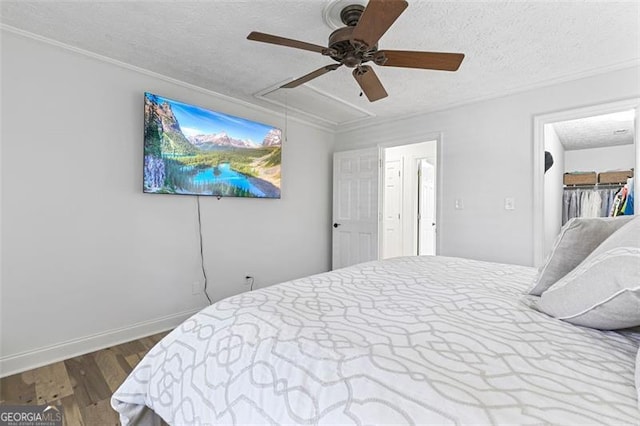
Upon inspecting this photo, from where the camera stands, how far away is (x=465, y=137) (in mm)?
3350

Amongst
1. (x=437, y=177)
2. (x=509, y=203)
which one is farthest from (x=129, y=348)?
(x=509, y=203)

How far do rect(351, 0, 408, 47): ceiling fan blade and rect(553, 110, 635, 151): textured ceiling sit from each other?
2.88 meters

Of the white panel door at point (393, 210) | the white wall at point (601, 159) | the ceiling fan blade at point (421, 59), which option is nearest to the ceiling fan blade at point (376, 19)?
the ceiling fan blade at point (421, 59)

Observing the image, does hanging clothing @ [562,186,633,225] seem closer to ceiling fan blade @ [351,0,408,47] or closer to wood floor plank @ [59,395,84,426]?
ceiling fan blade @ [351,0,408,47]

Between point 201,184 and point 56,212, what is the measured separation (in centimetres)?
108

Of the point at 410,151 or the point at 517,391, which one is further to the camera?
the point at 410,151

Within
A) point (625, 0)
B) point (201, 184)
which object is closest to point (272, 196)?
point (201, 184)

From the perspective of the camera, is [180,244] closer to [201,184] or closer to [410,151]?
[201,184]

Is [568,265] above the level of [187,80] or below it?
below

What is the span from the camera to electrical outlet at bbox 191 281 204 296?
9.73ft

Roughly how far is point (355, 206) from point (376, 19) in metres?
2.87

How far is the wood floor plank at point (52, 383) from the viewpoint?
1780 millimetres

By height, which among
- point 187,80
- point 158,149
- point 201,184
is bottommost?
point 201,184

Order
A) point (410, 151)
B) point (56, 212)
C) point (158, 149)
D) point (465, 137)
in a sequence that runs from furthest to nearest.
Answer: point (410, 151)
point (465, 137)
point (158, 149)
point (56, 212)
